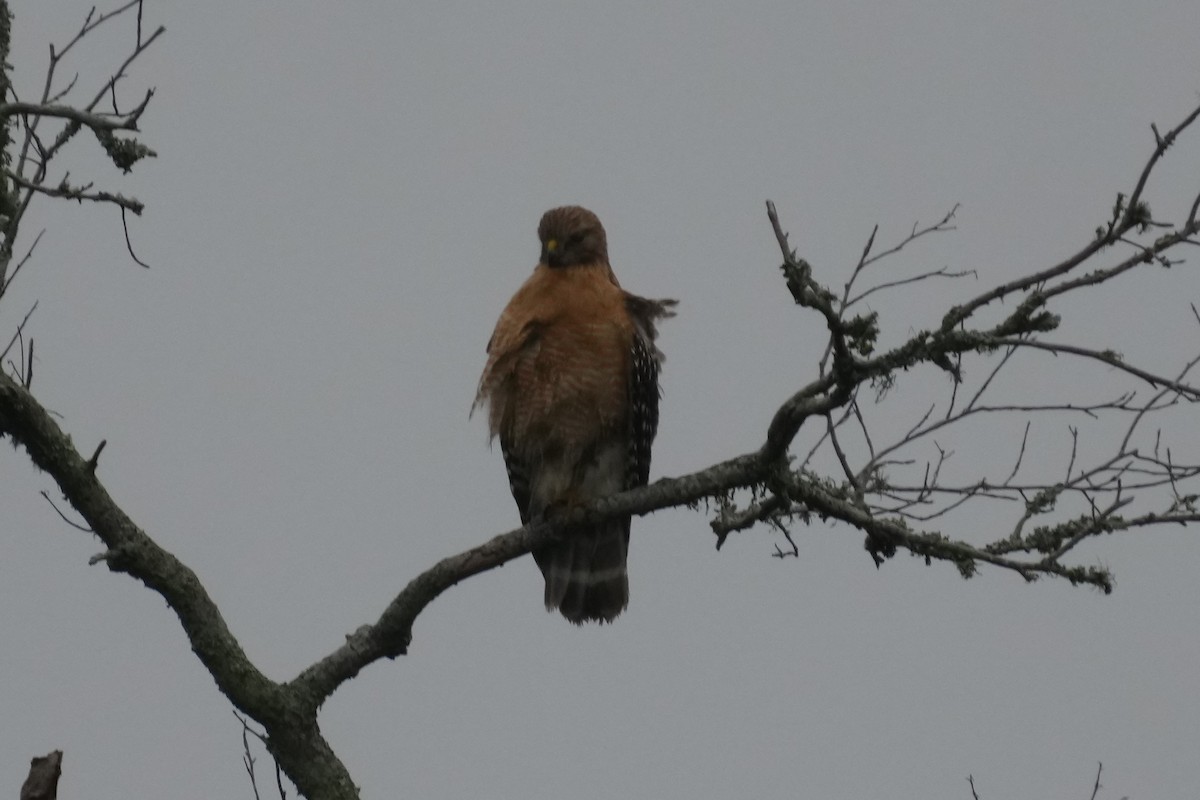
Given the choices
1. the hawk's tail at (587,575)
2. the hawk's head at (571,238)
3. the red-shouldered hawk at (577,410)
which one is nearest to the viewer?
the red-shouldered hawk at (577,410)

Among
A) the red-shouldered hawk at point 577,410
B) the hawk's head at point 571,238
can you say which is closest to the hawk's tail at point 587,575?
the red-shouldered hawk at point 577,410

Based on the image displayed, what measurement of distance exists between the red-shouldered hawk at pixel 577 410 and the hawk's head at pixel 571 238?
18 centimetres

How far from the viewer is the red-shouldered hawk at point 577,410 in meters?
6.04

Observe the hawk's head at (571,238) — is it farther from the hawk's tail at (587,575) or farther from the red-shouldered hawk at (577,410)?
the hawk's tail at (587,575)

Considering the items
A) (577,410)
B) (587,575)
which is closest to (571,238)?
(577,410)

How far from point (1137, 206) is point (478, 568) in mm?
2307

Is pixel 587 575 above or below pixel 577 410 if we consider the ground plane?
below

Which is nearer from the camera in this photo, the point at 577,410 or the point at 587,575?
the point at 577,410

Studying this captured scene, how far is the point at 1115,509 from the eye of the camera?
4.22m

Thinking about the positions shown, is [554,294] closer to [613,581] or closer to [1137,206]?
[613,581]

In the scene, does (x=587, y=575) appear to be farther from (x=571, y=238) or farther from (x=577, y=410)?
(x=571, y=238)

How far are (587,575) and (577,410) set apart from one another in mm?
718

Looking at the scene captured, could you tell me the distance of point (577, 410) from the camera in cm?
605

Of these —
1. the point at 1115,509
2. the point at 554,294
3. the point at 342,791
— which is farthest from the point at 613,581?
the point at 1115,509
